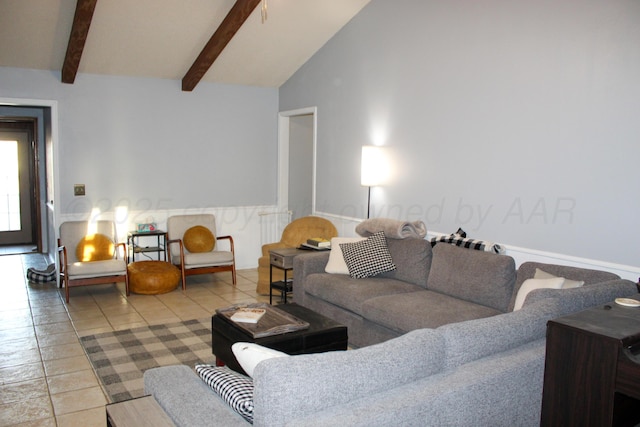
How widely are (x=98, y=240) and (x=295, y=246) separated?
2.15m

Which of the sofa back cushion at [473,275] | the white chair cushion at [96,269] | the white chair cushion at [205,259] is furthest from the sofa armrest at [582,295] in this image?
the white chair cushion at [96,269]

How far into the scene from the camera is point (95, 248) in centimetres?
588

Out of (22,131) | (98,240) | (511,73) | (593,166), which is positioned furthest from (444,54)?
(22,131)

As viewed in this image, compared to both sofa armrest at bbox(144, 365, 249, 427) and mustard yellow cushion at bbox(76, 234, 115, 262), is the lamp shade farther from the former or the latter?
sofa armrest at bbox(144, 365, 249, 427)

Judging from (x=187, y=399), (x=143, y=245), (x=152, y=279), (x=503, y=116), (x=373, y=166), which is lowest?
(x=152, y=279)

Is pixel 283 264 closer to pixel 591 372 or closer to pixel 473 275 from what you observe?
pixel 473 275

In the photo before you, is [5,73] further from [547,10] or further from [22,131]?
[547,10]

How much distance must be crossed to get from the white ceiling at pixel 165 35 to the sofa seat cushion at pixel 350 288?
2.72 metres

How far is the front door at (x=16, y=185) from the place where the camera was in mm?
8344

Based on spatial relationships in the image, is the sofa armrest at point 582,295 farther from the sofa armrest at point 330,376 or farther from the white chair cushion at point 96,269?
the white chair cushion at point 96,269

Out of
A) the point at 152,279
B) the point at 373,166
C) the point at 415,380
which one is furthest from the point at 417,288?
the point at 152,279

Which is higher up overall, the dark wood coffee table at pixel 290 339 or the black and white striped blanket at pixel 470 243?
the black and white striped blanket at pixel 470 243

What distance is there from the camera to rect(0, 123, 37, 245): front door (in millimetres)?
8344

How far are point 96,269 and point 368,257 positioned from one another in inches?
110
